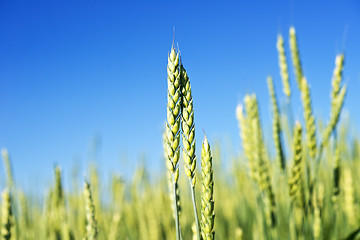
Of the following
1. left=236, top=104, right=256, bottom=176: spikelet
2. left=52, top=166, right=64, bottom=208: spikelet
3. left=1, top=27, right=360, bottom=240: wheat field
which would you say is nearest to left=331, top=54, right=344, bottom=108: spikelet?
left=1, top=27, right=360, bottom=240: wheat field

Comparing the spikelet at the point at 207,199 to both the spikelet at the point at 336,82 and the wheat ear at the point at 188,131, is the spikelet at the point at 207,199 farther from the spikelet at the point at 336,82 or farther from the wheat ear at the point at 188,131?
the spikelet at the point at 336,82

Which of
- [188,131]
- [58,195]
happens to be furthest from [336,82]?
[58,195]

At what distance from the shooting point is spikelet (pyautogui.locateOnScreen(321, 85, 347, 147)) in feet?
4.16

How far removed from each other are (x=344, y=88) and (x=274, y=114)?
12.8 inches

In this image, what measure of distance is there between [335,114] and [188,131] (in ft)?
3.06

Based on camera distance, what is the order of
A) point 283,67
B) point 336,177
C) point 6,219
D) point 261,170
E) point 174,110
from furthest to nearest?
point 283,67, point 336,177, point 261,170, point 6,219, point 174,110

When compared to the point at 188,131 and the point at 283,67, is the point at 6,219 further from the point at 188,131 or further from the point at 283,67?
the point at 283,67

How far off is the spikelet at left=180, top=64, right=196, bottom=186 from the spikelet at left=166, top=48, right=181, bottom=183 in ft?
0.05

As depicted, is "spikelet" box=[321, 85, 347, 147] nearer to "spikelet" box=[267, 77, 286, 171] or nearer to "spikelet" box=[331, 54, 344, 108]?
"spikelet" box=[331, 54, 344, 108]

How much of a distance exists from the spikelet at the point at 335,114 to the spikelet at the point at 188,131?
899 millimetres

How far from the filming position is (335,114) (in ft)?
4.17

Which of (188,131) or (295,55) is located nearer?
(188,131)

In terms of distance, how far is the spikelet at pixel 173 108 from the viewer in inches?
23.2

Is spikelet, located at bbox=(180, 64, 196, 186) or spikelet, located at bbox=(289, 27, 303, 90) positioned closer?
spikelet, located at bbox=(180, 64, 196, 186)
